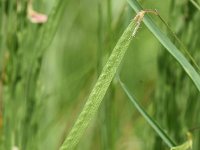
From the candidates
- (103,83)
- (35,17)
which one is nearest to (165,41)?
(103,83)

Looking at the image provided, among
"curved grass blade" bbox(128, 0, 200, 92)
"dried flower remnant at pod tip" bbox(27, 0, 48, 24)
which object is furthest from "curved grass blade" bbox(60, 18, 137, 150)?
"dried flower remnant at pod tip" bbox(27, 0, 48, 24)

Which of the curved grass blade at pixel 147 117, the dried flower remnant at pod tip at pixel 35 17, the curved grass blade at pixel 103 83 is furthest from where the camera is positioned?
the dried flower remnant at pod tip at pixel 35 17

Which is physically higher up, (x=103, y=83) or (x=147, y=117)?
(x=103, y=83)

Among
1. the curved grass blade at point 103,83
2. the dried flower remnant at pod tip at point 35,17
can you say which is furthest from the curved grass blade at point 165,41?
the dried flower remnant at pod tip at point 35,17

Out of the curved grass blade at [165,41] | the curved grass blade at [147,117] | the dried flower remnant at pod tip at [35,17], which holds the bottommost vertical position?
the curved grass blade at [147,117]

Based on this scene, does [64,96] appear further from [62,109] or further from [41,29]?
[41,29]

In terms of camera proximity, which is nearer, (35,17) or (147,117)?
(147,117)

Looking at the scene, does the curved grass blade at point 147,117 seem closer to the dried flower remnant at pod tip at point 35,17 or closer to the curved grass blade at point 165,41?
the curved grass blade at point 165,41

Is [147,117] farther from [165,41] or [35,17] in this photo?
[35,17]

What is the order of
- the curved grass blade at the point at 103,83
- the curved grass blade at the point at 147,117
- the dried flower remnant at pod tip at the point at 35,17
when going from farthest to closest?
the dried flower remnant at pod tip at the point at 35,17 < the curved grass blade at the point at 147,117 < the curved grass blade at the point at 103,83
